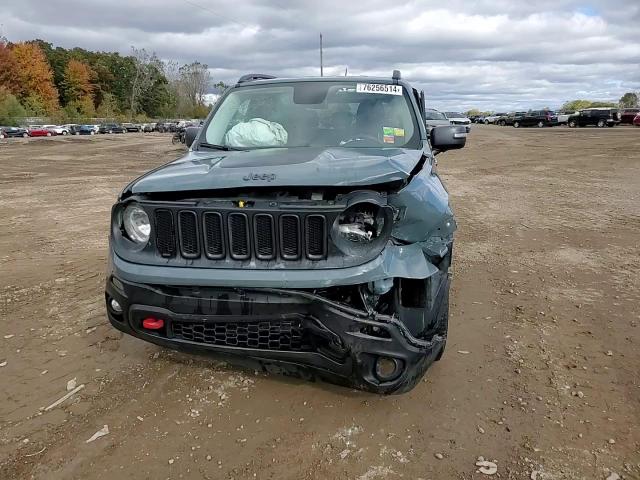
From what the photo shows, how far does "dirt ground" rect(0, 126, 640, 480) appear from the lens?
2668 millimetres

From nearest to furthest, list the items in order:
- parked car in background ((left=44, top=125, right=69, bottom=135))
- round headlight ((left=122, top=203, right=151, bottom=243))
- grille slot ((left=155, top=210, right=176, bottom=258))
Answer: grille slot ((left=155, top=210, right=176, bottom=258)) < round headlight ((left=122, top=203, right=151, bottom=243)) < parked car in background ((left=44, top=125, right=69, bottom=135))

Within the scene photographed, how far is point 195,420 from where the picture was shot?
3.02 m

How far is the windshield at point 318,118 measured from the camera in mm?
3990

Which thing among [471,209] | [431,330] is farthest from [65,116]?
[431,330]

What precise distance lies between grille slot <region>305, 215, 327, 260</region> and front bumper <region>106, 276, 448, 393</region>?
21 centimetres

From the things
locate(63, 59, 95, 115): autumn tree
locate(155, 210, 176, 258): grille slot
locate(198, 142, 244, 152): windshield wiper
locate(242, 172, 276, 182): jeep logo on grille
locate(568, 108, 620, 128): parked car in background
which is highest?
locate(63, 59, 95, 115): autumn tree

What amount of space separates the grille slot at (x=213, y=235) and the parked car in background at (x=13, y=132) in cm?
6003

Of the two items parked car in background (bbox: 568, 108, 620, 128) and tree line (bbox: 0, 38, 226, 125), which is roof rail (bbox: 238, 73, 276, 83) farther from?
tree line (bbox: 0, 38, 226, 125)

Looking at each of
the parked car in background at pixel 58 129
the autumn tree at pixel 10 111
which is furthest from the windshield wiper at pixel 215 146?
the autumn tree at pixel 10 111

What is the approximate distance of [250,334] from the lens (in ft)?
8.70

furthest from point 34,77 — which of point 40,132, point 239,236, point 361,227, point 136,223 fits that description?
point 361,227

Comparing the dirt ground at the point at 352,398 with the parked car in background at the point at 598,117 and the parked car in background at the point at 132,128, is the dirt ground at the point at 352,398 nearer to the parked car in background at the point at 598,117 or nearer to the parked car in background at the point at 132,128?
the parked car in background at the point at 598,117

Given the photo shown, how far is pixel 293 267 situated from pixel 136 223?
0.99 metres

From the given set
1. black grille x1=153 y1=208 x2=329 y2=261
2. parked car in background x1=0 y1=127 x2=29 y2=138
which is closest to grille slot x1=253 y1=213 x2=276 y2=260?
black grille x1=153 y1=208 x2=329 y2=261
